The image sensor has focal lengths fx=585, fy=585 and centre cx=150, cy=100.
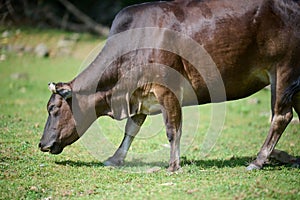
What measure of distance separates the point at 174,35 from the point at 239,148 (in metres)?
2.79

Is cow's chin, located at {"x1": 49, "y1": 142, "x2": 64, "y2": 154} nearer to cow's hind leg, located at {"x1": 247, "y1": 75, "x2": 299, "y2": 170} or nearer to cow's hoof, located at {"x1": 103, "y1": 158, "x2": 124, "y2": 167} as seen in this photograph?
cow's hoof, located at {"x1": 103, "y1": 158, "x2": 124, "y2": 167}

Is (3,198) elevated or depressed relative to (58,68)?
depressed

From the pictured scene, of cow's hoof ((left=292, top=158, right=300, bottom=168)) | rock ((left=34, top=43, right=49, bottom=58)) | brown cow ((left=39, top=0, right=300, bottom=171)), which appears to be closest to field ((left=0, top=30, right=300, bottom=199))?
cow's hoof ((left=292, top=158, right=300, bottom=168))

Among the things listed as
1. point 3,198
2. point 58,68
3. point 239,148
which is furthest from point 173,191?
point 58,68

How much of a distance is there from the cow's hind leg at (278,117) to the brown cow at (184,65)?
1 centimetres

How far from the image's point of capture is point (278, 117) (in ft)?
25.7

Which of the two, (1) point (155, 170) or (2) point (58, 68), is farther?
(2) point (58, 68)

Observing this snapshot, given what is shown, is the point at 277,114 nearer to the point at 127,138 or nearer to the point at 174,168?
the point at 174,168

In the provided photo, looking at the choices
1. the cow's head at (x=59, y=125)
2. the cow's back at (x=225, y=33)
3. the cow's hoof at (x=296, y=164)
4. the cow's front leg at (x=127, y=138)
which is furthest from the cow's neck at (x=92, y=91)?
the cow's hoof at (x=296, y=164)

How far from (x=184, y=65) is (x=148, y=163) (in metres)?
1.61

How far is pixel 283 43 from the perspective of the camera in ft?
25.3

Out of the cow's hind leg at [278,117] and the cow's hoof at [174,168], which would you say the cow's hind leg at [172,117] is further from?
the cow's hind leg at [278,117]

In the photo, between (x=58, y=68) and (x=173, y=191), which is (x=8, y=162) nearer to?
(x=173, y=191)

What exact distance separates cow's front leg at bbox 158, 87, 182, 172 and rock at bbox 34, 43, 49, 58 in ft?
38.5
